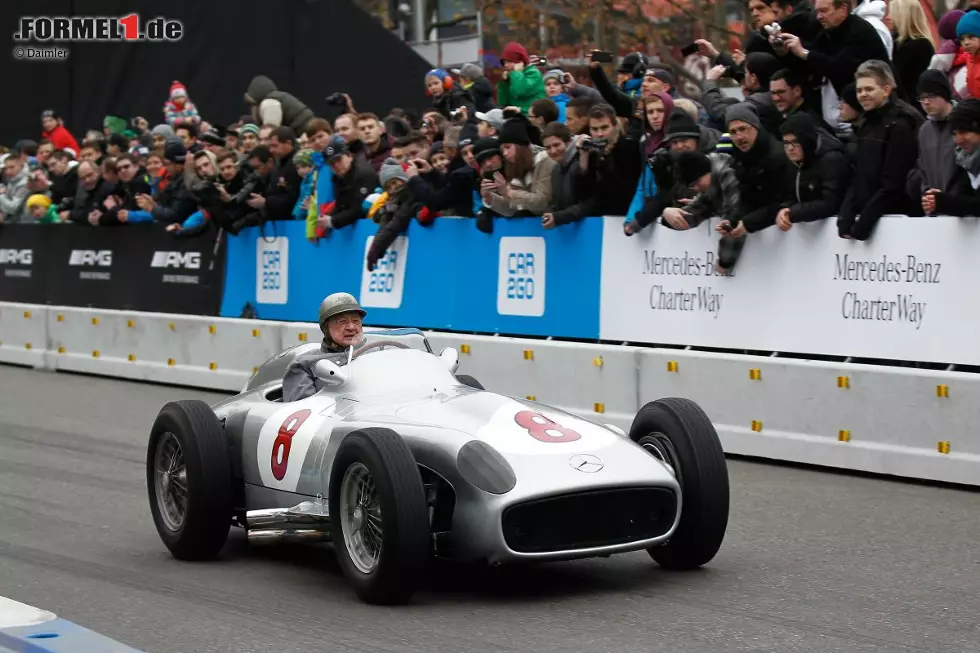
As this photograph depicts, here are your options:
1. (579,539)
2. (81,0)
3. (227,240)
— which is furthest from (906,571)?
(81,0)

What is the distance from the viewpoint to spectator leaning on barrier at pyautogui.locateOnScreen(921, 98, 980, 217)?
10.7 m

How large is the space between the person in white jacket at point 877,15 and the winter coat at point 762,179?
1303mm

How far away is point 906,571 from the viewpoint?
8.12 m

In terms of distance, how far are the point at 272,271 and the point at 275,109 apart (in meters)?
3.18

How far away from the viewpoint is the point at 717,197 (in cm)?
1271

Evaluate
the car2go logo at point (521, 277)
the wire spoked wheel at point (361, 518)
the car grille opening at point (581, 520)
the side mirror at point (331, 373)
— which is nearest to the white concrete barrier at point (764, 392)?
the car2go logo at point (521, 277)

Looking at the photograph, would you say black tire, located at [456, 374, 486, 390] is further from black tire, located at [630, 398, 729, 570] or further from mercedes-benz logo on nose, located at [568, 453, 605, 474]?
mercedes-benz logo on nose, located at [568, 453, 605, 474]

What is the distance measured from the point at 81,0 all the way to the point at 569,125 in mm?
17869

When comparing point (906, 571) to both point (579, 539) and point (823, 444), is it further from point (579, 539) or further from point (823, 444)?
point (823, 444)

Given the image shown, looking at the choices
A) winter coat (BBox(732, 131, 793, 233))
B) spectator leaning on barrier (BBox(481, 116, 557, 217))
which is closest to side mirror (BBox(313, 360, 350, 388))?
winter coat (BBox(732, 131, 793, 233))

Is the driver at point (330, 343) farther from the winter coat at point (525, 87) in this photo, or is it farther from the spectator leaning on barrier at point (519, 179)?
the winter coat at point (525, 87)

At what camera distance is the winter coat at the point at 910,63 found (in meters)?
12.7

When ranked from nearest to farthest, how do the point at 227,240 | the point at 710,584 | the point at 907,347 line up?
the point at 710,584 < the point at 907,347 < the point at 227,240

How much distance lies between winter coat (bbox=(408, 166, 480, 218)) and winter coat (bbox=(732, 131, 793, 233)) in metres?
3.48
